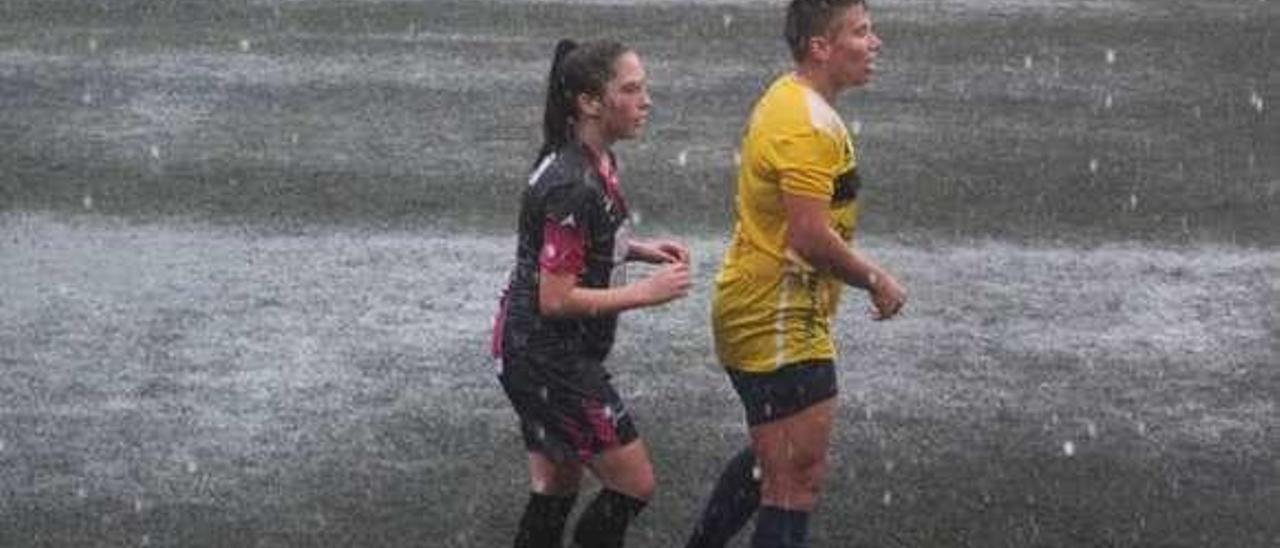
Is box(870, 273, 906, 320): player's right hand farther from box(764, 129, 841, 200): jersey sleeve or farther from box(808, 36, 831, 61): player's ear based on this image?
box(808, 36, 831, 61): player's ear

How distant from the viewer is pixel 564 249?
18.5ft

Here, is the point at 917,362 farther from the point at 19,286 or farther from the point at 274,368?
the point at 19,286

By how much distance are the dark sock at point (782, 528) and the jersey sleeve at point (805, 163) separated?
90cm

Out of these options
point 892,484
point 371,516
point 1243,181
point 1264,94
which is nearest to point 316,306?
point 371,516

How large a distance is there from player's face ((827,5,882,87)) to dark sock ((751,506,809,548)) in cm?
118

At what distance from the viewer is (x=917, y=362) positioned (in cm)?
866

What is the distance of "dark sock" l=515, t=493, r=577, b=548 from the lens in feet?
19.7

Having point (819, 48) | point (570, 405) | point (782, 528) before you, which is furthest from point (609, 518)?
point (819, 48)

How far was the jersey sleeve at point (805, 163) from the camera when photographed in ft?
18.7

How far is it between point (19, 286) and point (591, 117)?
4.70m

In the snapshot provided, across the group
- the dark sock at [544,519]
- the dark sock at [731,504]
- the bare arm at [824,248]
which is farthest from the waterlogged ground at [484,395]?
the bare arm at [824,248]

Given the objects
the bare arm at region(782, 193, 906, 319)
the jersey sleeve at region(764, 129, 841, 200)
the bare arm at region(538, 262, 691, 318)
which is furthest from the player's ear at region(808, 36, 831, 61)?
the bare arm at region(538, 262, 691, 318)

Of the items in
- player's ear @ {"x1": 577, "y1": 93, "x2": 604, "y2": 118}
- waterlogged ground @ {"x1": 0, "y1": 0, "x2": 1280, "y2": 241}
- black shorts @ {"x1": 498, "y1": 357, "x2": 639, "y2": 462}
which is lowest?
waterlogged ground @ {"x1": 0, "y1": 0, "x2": 1280, "y2": 241}

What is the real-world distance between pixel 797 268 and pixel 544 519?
99 centimetres
